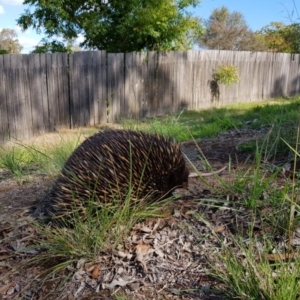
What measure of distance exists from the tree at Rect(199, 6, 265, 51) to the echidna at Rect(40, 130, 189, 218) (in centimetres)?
3948

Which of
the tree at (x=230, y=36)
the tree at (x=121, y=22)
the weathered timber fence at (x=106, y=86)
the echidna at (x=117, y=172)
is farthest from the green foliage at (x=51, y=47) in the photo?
the tree at (x=230, y=36)

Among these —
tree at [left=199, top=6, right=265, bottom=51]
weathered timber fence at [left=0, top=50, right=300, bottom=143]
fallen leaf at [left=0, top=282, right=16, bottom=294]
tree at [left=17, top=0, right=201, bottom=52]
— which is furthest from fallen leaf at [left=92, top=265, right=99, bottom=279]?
tree at [left=199, top=6, right=265, bottom=51]

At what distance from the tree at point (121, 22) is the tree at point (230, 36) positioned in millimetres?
25966

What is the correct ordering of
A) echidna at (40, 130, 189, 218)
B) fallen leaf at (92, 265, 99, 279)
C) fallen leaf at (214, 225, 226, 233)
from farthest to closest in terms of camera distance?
echidna at (40, 130, 189, 218) → fallen leaf at (214, 225, 226, 233) → fallen leaf at (92, 265, 99, 279)

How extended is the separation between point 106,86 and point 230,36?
33.0m

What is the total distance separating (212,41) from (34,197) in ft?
132

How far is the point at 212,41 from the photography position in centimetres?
4150

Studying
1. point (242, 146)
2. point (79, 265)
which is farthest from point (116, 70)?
point (79, 265)

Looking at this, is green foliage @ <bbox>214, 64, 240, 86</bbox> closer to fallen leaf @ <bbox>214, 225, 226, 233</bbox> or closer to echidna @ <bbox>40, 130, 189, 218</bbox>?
echidna @ <bbox>40, 130, 189, 218</bbox>

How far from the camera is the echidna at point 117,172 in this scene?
3006mm

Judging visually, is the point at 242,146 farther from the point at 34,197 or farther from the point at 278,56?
the point at 278,56

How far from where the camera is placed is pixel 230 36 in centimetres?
4156

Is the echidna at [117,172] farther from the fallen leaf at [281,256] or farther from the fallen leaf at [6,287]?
the fallen leaf at [281,256]

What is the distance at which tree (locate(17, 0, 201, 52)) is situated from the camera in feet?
48.9
